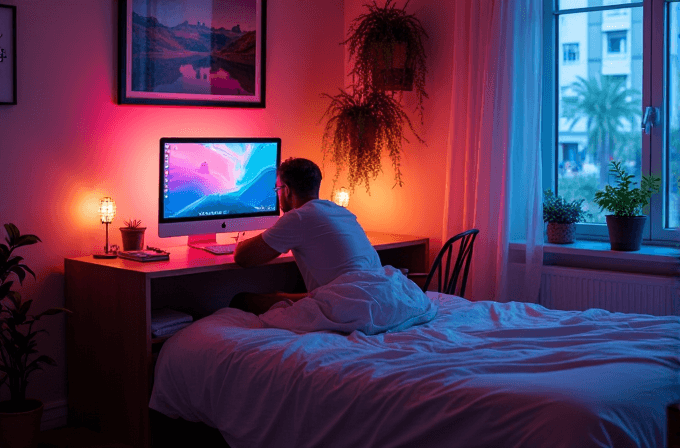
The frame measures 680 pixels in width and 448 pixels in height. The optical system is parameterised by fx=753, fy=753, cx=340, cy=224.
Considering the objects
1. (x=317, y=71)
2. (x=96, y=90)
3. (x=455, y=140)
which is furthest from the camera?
(x=317, y=71)

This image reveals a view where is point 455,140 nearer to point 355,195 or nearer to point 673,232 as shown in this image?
point 355,195

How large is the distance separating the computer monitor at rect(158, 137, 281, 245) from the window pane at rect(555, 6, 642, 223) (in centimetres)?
157

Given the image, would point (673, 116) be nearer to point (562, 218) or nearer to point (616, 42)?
point (616, 42)

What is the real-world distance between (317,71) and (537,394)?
116 inches

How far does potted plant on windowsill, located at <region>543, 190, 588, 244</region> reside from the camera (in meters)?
3.86

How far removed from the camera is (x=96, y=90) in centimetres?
341

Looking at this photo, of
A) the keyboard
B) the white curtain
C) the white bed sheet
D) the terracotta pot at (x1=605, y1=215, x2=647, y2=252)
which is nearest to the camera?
the white bed sheet

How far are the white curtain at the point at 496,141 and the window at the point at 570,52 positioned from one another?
0.31m

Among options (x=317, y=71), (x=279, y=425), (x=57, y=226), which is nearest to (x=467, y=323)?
(x=279, y=425)

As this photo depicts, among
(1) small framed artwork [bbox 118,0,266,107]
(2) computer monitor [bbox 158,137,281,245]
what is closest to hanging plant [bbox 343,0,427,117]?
(1) small framed artwork [bbox 118,0,266,107]

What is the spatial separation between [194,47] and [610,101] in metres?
2.14

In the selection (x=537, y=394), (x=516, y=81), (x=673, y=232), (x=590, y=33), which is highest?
(x=590, y=33)

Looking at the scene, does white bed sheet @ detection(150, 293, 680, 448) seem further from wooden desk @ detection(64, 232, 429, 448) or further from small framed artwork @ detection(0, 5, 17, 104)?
small framed artwork @ detection(0, 5, 17, 104)

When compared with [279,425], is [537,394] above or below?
above
